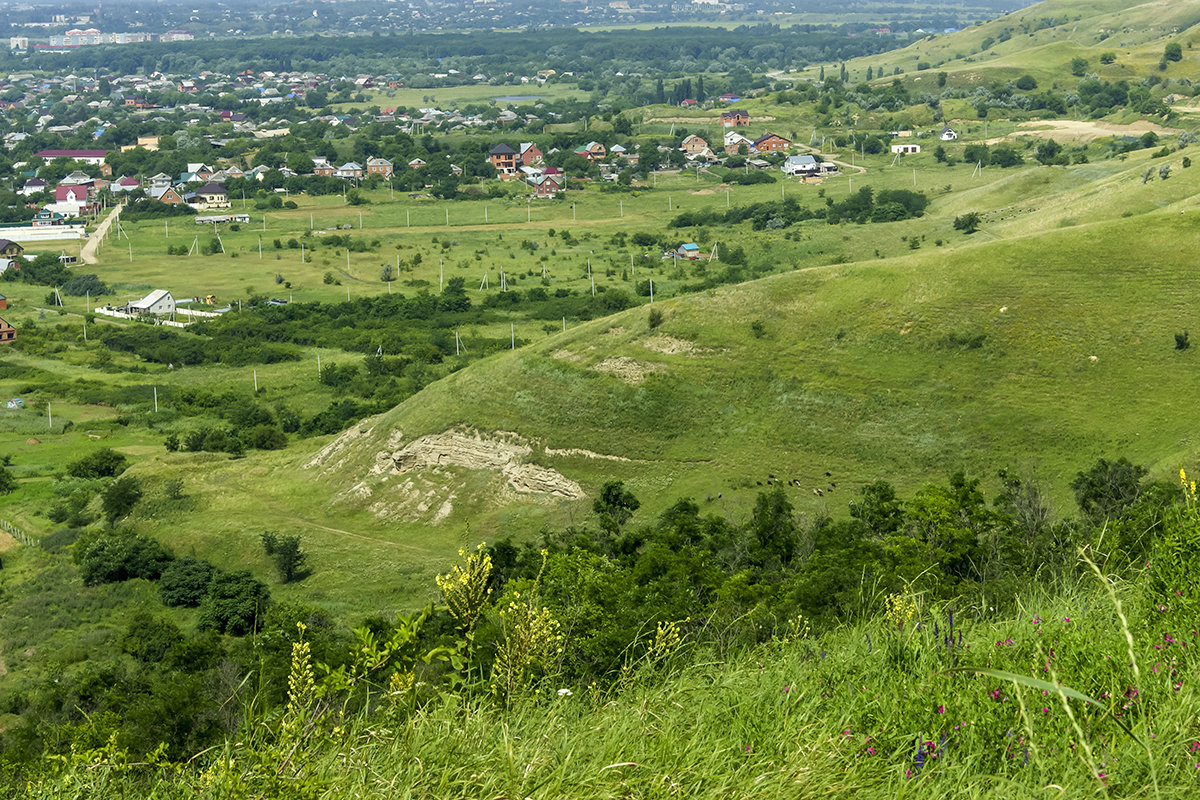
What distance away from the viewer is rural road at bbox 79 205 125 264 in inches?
4456

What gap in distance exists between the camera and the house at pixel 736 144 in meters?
151

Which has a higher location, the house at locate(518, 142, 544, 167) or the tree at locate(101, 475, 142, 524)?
the house at locate(518, 142, 544, 167)

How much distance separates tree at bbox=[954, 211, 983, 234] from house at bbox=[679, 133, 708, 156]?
202 ft

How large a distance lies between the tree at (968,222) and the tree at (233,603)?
2477 inches

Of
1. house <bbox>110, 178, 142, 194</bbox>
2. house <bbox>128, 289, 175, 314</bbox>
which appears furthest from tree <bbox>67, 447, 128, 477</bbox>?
house <bbox>110, 178, 142, 194</bbox>

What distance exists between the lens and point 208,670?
3216 cm

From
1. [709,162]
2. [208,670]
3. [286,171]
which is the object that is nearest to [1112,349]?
[208,670]

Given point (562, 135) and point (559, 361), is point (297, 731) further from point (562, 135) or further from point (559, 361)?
point (562, 135)

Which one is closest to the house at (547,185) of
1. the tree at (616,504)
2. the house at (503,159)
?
the house at (503,159)

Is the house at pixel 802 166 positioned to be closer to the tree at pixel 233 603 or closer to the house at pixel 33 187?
the house at pixel 33 187

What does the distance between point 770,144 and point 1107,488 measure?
11769cm

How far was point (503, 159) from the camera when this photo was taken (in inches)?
5896

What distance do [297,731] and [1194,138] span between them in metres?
117

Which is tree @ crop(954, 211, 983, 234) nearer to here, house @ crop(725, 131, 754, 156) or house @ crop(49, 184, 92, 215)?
house @ crop(725, 131, 754, 156)
